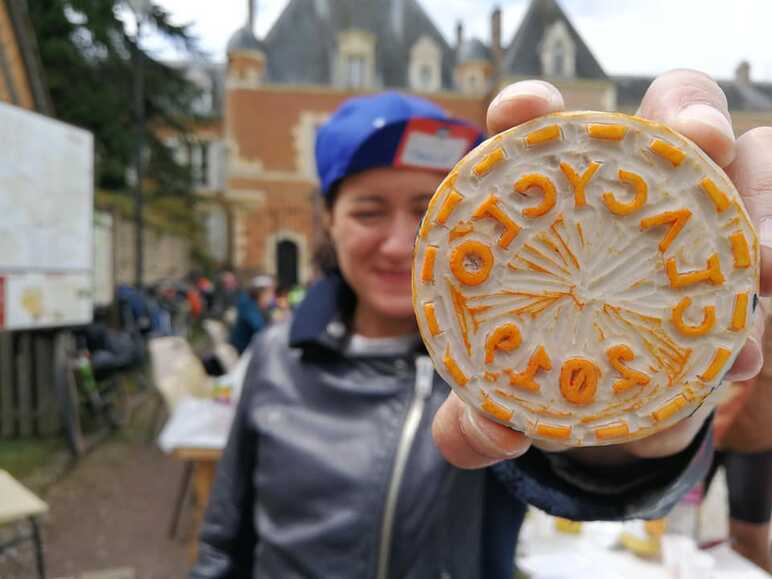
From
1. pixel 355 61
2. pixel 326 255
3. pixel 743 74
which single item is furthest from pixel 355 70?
pixel 326 255

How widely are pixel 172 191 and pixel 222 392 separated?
479 inches

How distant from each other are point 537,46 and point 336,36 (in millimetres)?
7465

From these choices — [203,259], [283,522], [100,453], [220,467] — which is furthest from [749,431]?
[203,259]

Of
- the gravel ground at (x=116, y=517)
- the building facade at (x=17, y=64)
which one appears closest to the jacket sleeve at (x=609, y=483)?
the gravel ground at (x=116, y=517)

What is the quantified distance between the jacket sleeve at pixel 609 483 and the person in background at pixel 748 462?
40cm

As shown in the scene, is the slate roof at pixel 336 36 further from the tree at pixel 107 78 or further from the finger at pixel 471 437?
the finger at pixel 471 437

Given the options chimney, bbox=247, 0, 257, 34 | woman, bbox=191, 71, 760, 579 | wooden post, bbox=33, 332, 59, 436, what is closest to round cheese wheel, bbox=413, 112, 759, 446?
woman, bbox=191, 71, 760, 579

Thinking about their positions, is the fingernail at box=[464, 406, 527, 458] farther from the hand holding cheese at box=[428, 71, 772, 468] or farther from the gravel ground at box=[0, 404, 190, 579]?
the gravel ground at box=[0, 404, 190, 579]

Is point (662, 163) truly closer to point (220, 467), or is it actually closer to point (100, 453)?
point (220, 467)

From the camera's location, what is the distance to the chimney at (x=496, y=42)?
69.1 ft

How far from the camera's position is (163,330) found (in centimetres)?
987

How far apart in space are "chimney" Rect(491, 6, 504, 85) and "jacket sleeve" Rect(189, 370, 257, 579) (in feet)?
69.2

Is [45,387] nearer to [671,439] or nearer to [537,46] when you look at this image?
[671,439]

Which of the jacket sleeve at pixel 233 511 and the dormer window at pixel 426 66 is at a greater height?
the dormer window at pixel 426 66
